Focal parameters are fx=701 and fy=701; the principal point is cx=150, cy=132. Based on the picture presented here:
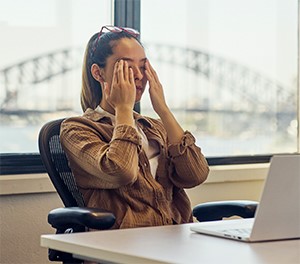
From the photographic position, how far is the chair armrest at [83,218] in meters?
1.73

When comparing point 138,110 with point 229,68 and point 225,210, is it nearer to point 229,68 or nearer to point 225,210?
point 229,68

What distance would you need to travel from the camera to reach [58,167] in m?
2.08

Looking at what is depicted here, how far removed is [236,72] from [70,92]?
3.03 ft

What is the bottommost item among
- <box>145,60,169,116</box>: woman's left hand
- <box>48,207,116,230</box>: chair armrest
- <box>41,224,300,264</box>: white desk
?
<box>48,207,116,230</box>: chair armrest

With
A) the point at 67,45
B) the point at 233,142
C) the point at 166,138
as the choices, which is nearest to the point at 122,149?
the point at 166,138

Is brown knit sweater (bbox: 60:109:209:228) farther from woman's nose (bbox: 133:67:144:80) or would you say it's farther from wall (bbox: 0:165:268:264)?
wall (bbox: 0:165:268:264)

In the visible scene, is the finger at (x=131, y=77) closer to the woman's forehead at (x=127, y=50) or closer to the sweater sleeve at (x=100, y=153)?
the woman's forehead at (x=127, y=50)

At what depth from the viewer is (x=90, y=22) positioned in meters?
2.78

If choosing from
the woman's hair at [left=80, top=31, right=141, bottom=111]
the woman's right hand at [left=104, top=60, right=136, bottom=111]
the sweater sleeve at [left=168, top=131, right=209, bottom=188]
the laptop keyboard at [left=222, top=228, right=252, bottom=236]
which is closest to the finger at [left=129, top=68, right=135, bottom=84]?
the woman's right hand at [left=104, top=60, right=136, bottom=111]

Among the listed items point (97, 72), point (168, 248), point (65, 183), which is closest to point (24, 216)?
point (65, 183)

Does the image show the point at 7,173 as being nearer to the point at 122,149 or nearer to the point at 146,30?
the point at 122,149

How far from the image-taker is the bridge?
258 centimetres

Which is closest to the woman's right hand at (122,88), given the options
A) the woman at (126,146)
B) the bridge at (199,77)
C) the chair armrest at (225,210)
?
the woman at (126,146)

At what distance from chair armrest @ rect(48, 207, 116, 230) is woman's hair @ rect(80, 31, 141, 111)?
530 mm
